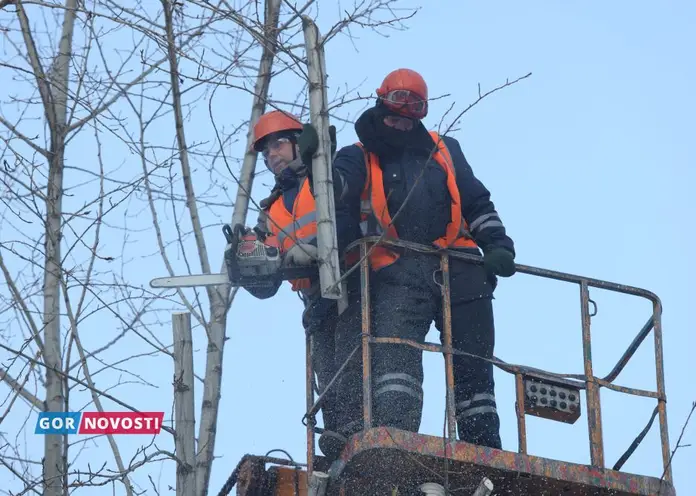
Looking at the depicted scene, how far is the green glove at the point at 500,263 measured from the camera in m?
8.34

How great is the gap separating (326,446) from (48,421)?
1.60 meters

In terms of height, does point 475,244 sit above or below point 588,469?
above

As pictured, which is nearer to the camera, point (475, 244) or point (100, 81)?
point (475, 244)

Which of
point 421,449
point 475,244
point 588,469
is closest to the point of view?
point 421,449

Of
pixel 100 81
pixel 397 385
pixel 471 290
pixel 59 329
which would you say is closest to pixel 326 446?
pixel 397 385

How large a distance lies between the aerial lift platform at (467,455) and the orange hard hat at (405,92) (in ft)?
2.95

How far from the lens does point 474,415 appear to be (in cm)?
822

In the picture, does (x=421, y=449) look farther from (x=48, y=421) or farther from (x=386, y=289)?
(x=48, y=421)

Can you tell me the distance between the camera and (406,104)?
28.1 ft

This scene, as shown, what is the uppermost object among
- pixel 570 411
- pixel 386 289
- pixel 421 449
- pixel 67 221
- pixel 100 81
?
pixel 100 81

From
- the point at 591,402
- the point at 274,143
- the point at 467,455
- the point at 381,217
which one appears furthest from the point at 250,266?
the point at 591,402

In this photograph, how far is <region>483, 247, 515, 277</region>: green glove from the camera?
8336mm

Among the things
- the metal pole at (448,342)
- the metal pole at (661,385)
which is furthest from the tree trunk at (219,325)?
the metal pole at (661,385)

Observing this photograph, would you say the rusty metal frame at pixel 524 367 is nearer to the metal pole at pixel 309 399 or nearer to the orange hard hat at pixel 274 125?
the metal pole at pixel 309 399
